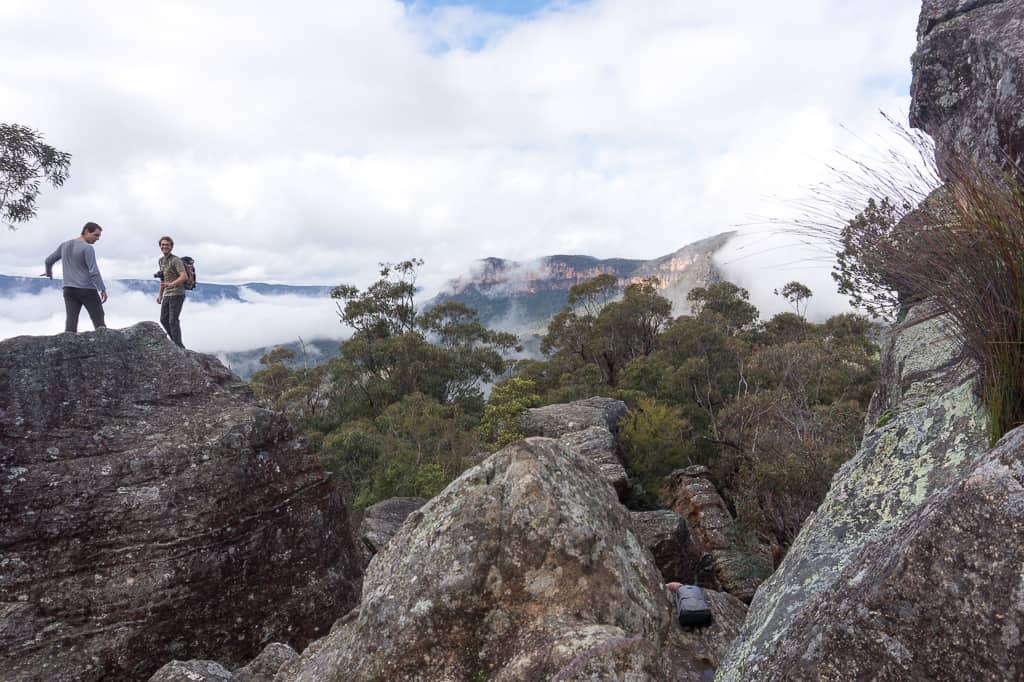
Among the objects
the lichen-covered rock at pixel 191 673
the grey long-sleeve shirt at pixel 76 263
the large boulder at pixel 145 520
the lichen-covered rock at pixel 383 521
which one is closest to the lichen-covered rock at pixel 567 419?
the lichen-covered rock at pixel 383 521

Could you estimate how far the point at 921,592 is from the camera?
1901mm

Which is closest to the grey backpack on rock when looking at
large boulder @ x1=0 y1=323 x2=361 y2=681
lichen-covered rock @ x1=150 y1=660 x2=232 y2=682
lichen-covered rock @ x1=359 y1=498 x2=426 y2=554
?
lichen-covered rock @ x1=150 y1=660 x2=232 y2=682

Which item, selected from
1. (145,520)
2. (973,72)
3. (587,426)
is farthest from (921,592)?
(587,426)

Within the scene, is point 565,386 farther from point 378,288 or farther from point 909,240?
point 909,240

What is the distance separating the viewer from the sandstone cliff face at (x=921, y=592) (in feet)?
5.86

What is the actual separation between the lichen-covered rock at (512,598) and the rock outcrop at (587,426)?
37.5ft

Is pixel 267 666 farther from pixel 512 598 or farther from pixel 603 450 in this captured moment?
pixel 603 450

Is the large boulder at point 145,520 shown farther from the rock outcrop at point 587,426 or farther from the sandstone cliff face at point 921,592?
the rock outcrop at point 587,426

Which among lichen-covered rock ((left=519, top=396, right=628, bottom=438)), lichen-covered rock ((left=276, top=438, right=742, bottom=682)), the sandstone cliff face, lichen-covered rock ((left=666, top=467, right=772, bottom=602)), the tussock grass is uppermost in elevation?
the tussock grass

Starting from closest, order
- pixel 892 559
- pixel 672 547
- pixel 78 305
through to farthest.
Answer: pixel 892 559, pixel 78 305, pixel 672 547

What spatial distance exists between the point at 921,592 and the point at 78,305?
33.7 ft

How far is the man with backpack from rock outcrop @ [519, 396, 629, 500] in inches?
399

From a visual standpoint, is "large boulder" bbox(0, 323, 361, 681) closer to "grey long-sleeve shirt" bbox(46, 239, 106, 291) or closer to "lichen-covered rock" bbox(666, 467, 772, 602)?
"grey long-sleeve shirt" bbox(46, 239, 106, 291)

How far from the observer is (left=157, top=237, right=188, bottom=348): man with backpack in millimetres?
9875
